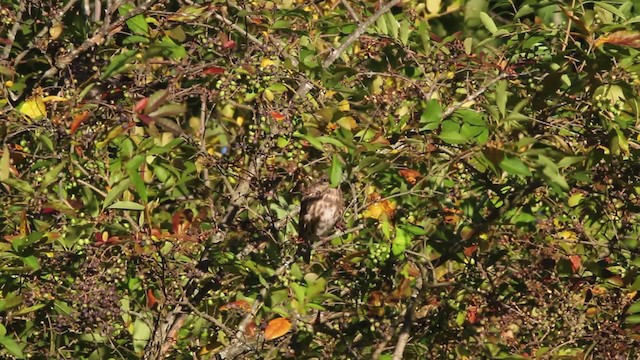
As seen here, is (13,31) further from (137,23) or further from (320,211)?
(320,211)

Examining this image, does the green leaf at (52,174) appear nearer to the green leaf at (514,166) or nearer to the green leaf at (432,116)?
the green leaf at (432,116)

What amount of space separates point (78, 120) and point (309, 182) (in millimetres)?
760

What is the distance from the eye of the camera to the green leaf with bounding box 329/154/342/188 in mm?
2668

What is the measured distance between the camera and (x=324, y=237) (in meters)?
3.20

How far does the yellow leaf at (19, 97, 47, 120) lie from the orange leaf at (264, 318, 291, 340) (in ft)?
2.96

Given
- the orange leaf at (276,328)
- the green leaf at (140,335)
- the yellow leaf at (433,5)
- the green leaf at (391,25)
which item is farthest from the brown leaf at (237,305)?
the yellow leaf at (433,5)

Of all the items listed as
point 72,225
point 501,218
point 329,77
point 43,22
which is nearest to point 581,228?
point 501,218

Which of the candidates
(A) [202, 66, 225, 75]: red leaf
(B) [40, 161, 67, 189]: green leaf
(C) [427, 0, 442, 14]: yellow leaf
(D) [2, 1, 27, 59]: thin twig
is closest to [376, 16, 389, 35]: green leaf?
(A) [202, 66, 225, 75]: red leaf

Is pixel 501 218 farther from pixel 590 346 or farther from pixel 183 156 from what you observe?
pixel 183 156

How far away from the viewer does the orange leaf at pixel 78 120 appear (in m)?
2.86

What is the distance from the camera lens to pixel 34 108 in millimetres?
3070

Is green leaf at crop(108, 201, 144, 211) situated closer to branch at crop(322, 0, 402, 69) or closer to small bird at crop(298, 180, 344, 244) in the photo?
small bird at crop(298, 180, 344, 244)

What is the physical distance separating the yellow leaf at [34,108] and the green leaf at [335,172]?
0.90m

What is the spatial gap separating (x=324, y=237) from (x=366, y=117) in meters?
0.40
